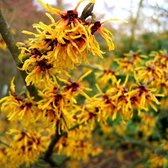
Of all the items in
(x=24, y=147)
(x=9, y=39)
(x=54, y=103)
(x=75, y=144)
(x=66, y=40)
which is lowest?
(x=75, y=144)

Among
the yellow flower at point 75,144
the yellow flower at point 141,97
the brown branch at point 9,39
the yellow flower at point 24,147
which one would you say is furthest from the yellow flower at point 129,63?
the brown branch at point 9,39

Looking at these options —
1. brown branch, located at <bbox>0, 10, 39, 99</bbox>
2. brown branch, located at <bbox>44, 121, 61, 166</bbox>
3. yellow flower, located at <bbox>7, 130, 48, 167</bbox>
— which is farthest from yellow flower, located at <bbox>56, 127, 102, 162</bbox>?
brown branch, located at <bbox>0, 10, 39, 99</bbox>

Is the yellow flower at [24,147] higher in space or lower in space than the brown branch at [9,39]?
lower

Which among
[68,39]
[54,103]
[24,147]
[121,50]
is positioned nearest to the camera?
[68,39]

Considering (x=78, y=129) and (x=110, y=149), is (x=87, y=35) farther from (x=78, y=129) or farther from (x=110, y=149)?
(x=110, y=149)

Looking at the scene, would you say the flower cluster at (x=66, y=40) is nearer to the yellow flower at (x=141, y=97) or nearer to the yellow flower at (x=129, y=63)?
the yellow flower at (x=141, y=97)

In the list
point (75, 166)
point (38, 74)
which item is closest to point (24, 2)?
point (75, 166)

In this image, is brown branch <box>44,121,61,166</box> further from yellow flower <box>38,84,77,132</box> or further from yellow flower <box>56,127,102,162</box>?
yellow flower <box>38,84,77,132</box>

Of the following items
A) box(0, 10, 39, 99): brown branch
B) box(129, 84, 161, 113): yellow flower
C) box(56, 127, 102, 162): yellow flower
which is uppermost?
box(0, 10, 39, 99): brown branch

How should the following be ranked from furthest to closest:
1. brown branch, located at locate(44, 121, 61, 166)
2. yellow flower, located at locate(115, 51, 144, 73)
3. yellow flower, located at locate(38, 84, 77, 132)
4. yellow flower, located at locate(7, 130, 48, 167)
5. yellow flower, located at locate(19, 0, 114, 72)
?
1. yellow flower, located at locate(115, 51, 144, 73)
2. brown branch, located at locate(44, 121, 61, 166)
3. yellow flower, located at locate(7, 130, 48, 167)
4. yellow flower, located at locate(38, 84, 77, 132)
5. yellow flower, located at locate(19, 0, 114, 72)

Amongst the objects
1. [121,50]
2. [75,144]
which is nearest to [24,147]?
[75,144]

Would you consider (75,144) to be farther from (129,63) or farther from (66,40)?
(66,40)

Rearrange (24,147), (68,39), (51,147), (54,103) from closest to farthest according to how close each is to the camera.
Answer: (68,39), (54,103), (24,147), (51,147)
